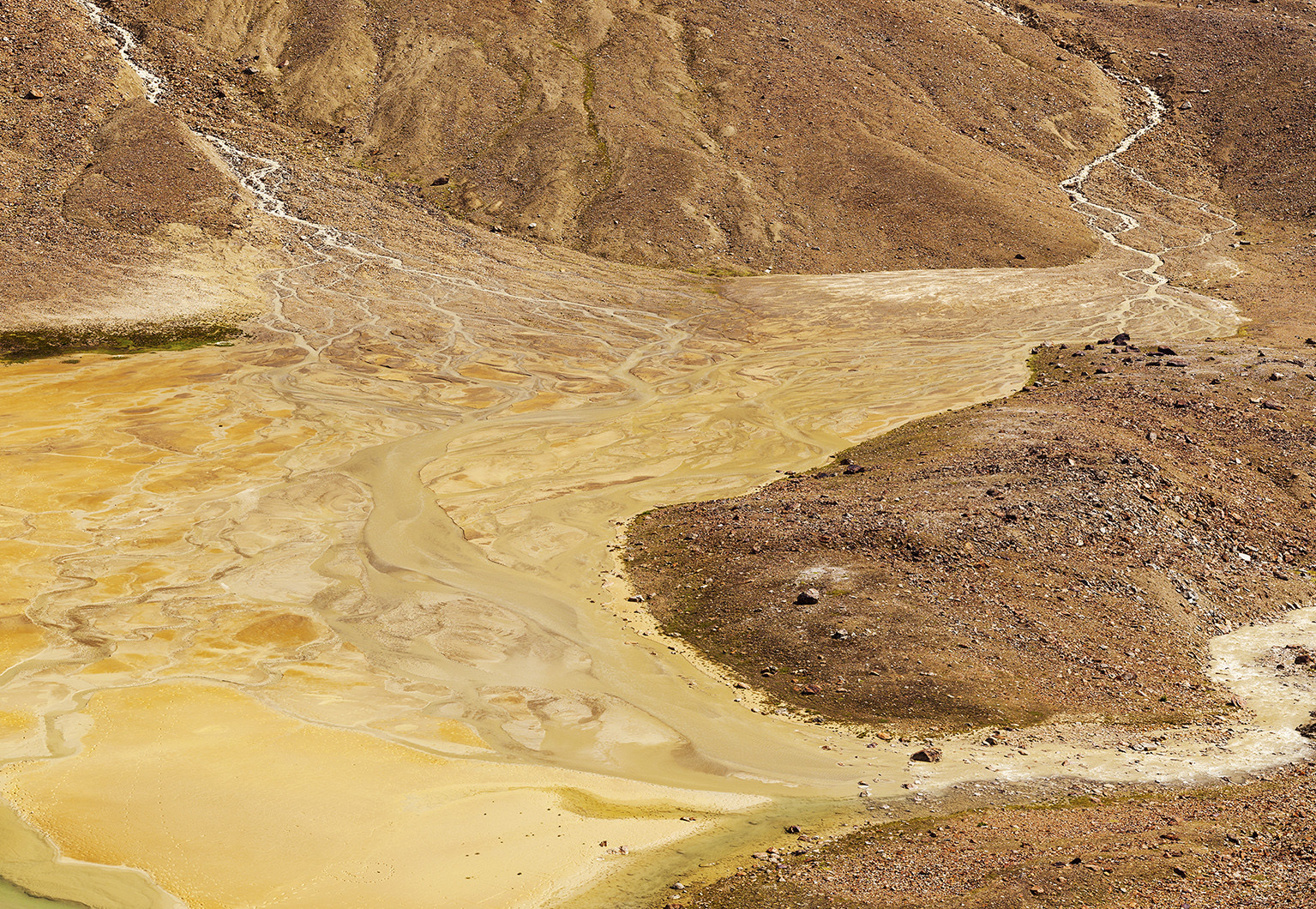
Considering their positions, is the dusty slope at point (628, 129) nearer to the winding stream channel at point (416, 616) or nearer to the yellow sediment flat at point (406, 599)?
the yellow sediment flat at point (406, 599)

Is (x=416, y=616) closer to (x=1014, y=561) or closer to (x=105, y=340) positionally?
(x=1014, y=561)

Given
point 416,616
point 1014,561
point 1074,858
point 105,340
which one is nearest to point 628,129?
point 105,340

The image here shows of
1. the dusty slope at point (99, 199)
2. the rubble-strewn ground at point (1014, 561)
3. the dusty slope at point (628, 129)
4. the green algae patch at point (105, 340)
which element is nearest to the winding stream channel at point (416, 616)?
the rubble-strewn ground at point (1014, 561)

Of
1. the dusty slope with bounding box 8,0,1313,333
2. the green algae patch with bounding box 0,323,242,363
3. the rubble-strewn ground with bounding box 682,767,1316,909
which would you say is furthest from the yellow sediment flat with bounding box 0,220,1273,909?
the dusty slope with bounding box 8,0,1313,333

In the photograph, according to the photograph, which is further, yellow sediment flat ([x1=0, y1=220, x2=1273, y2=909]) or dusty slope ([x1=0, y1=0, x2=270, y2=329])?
dusty slope ([x1=0, y1=0, x2=270, y2=329])

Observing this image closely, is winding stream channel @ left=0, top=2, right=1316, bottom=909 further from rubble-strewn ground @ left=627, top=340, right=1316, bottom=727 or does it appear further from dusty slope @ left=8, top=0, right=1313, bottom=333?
dusty slope @ left=8, top=0, right=1313, bottom=333
